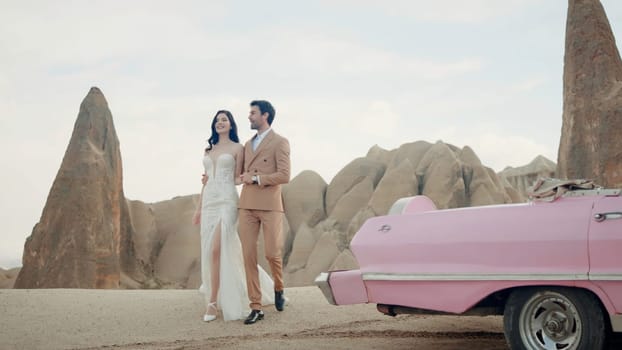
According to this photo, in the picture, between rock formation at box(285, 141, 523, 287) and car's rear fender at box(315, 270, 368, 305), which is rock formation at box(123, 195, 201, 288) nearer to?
rock formation at box(285, 141, 523, 287)

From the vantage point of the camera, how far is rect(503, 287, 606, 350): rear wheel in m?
4.96

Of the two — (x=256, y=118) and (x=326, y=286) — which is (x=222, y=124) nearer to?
(x=256, y=118)

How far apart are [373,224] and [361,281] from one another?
48 cm

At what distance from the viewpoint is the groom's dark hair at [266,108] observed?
816 cm

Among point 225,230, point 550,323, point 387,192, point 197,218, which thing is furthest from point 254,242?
point 387,192

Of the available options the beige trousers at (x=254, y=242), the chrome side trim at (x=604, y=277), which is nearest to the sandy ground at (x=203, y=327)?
the beige trousers at (x=254, y=242)

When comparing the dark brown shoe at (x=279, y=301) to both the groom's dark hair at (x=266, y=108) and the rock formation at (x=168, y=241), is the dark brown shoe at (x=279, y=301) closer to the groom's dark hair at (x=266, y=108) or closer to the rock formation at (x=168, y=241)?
the groom's dark hair at (x=266, y=108)

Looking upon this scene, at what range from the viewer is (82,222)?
24.1m

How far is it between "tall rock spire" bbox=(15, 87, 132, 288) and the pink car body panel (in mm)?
19146

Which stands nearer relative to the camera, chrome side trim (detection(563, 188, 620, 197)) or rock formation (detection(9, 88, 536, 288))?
chrome side trim (detection(563, 188, 620, 197))

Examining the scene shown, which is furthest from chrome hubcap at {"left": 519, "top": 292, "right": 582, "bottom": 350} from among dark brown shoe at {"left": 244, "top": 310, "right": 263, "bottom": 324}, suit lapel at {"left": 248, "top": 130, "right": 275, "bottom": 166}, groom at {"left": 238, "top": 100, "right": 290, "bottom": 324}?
suit lapel at {"left": 248, "top": 130, "right": 275, "bottom": 166}

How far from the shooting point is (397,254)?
5688 mm

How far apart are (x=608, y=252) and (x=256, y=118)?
431 centimetres

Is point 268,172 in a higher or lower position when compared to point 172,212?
higher
